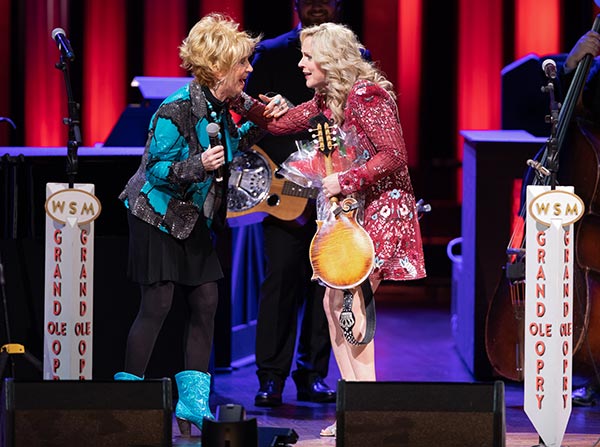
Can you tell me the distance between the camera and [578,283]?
488 cm

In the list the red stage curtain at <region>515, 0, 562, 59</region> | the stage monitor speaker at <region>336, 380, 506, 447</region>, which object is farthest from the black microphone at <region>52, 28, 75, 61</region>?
the red stage curtain at <region>515, 0, 562, 59</region>

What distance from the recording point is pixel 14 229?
488cm

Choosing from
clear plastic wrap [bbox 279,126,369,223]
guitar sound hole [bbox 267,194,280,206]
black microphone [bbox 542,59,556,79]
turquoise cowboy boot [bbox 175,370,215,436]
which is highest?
black microphone [bbox 542,59,556,79]

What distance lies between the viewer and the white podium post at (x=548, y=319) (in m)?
3.92

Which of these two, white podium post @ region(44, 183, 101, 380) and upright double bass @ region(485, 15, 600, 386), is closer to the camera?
white podium post @ region(44, 183, 101, 380)

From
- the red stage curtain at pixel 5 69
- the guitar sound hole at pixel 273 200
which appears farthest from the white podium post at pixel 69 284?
the red stage curtain at pixel 5 69

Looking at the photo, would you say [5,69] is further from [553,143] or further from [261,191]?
[553,143]

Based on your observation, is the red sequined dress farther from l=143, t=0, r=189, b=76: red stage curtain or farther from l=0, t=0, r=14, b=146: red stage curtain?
l=0, t=0, r=14, b=146: red stage curtain

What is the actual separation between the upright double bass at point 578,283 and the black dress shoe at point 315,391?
72 cm

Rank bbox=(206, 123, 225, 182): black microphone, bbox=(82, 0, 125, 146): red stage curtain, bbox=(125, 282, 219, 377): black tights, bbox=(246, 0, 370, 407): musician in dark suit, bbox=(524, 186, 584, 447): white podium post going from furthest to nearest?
1. bbox=(82, 0, 125, 146): red stage curtain
2. bbox=(246, 0, 370, 407): musician in dark suit
3. bbox=(125, 282, 219, 377): black tights
4. bbox=(524, 186, 584, 447): white podium post
5. bbox=(206, 123, 225, 182): black microphone

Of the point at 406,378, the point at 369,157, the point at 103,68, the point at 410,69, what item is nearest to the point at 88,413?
the point at 369,157

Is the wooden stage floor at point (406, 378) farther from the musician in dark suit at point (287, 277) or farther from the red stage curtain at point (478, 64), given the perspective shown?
the red stage curtain at point (478, 64)

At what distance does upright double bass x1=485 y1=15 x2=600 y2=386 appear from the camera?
4.76 metres

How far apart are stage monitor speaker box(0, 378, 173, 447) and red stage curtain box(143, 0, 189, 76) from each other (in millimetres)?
5675
